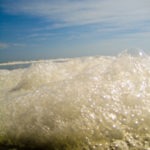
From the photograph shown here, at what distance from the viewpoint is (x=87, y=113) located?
6.16 metres

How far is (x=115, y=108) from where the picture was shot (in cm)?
622

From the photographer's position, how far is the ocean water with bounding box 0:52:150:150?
5.68 m

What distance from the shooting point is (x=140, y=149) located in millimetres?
5344

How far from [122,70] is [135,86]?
75 centimetres

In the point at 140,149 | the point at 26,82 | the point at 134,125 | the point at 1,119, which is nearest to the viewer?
the point at 140,149

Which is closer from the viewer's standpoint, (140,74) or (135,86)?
(135,86)

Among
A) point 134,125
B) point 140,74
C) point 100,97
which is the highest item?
point 140,74

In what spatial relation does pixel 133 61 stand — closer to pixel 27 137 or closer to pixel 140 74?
pixel 140 74

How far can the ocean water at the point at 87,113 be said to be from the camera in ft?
18.6

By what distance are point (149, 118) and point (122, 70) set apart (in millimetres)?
1827

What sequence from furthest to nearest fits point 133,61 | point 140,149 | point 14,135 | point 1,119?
point 133,61
point 1,119
point 14,135
point 140,149

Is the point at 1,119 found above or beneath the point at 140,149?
above

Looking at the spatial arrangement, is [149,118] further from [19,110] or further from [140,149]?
[19,110]

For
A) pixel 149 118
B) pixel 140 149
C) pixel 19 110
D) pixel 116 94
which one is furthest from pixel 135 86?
pixel 19 110
